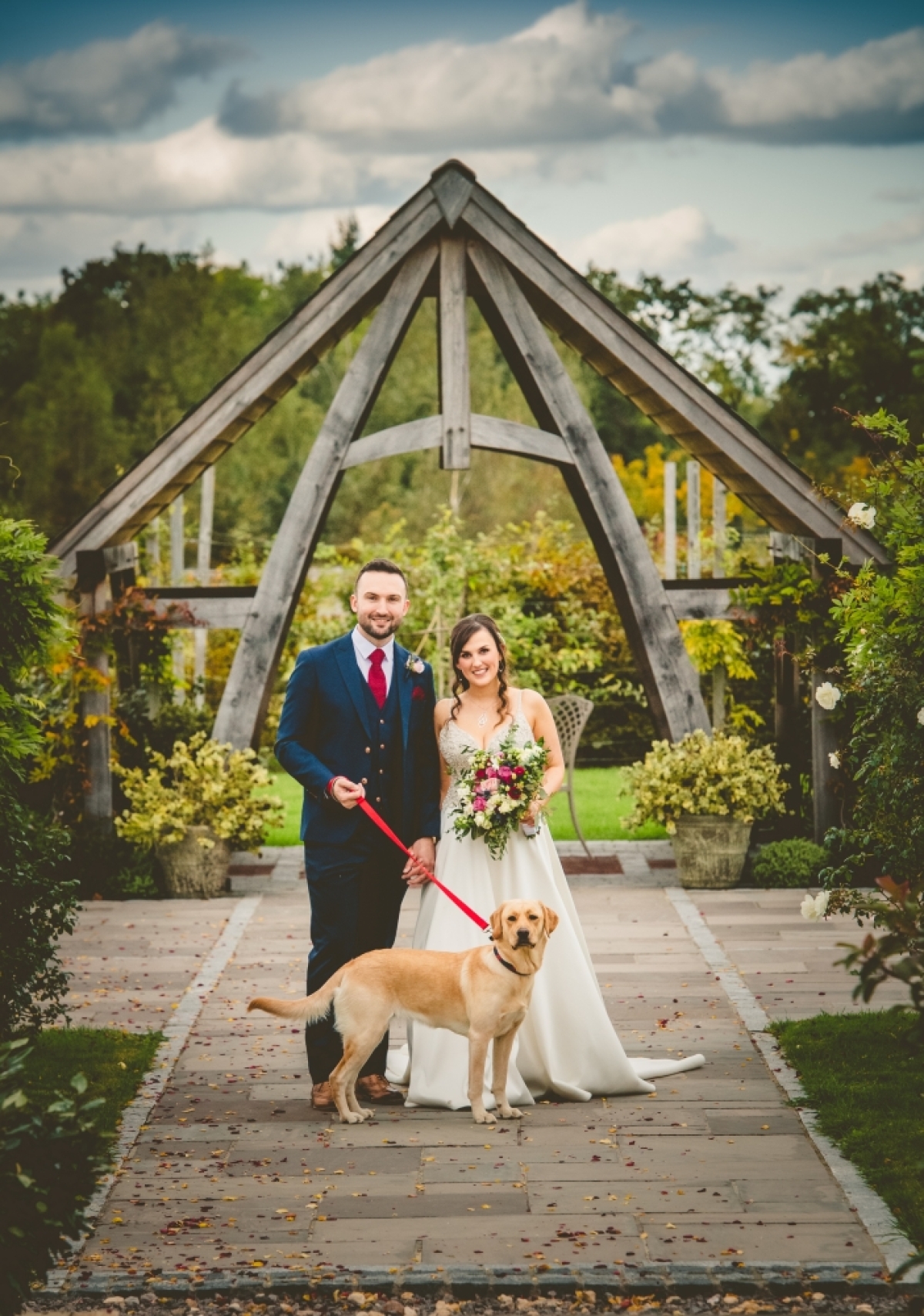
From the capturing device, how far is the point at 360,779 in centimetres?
612

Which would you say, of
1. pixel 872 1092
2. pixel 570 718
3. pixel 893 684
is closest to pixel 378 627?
pixel 893 684

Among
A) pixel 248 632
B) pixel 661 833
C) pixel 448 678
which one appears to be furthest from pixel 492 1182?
pixel 448 678

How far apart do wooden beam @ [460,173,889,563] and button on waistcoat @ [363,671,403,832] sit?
16.2ft

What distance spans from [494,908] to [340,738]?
97 centimetres

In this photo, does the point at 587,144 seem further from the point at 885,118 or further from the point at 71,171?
the point at 71,171

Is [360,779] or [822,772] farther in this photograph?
[822,772]

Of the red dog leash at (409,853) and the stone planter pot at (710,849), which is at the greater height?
the red dog leash at (409,853)

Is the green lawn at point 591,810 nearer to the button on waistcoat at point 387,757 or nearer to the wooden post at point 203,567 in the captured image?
the wooden post at point 203,567

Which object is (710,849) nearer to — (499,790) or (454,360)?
(454,360)

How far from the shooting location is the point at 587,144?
1384 inches

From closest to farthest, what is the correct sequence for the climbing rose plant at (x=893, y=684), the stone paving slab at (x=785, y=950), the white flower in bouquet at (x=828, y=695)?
the climbing rose plant at (x=893, y=684) < the stone paving slab at (x=785, y=950) < the white flower in bouquet at (x=828, y=695)

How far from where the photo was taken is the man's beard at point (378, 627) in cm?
602

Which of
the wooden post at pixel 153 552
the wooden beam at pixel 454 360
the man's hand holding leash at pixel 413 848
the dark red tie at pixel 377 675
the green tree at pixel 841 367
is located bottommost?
the man's hand holding leash at pixel 413 848

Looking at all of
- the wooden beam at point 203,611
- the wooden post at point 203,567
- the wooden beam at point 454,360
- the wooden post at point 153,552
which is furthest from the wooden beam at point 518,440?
the wooden post at point 203,567
